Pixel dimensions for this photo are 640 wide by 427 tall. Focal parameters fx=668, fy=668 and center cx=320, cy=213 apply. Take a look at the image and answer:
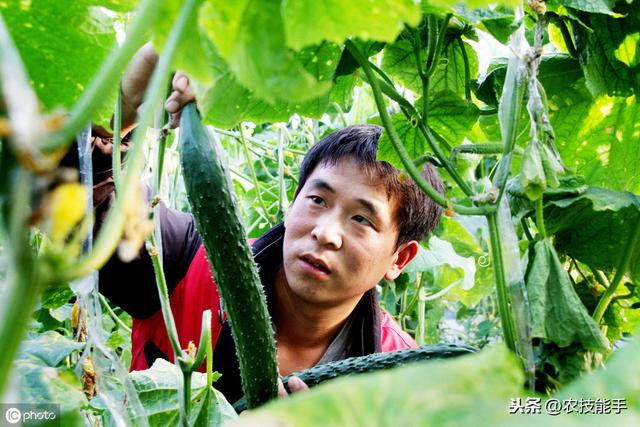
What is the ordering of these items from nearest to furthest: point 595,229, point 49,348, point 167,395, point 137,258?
1. point 49,348
2. point 595,229
3. point 167,395
4. point 137,258

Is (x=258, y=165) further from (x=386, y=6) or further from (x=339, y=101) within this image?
(x=386, y=6)

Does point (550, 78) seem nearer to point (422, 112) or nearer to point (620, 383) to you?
point (422, 112)

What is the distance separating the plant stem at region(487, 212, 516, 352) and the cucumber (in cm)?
19

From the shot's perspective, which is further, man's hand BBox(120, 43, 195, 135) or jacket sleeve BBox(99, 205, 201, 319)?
jacket sleeve BBox(99, 205, 201, 319)

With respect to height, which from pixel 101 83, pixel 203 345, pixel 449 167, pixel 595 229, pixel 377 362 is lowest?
pixel 377 362

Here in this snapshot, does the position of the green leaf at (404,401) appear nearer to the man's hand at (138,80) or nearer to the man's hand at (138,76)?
the man's hand at (138,80)

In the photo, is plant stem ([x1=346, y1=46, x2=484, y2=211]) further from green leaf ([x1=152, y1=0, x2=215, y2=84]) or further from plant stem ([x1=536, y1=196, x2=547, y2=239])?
green leaf ([x1=152, y1=0, x2=215, y2=84])

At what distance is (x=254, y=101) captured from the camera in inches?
40.7

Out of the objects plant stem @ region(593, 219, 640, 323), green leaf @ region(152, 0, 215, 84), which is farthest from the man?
green leaf @ region(152, 0, 215, 84)

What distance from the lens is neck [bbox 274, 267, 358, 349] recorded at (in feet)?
5.89

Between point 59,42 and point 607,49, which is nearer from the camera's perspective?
point 59,42

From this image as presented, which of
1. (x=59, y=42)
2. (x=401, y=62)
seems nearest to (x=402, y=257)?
(x=401, y=62)

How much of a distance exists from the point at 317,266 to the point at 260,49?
110 cm

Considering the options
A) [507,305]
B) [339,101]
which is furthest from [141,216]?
[339,101]
